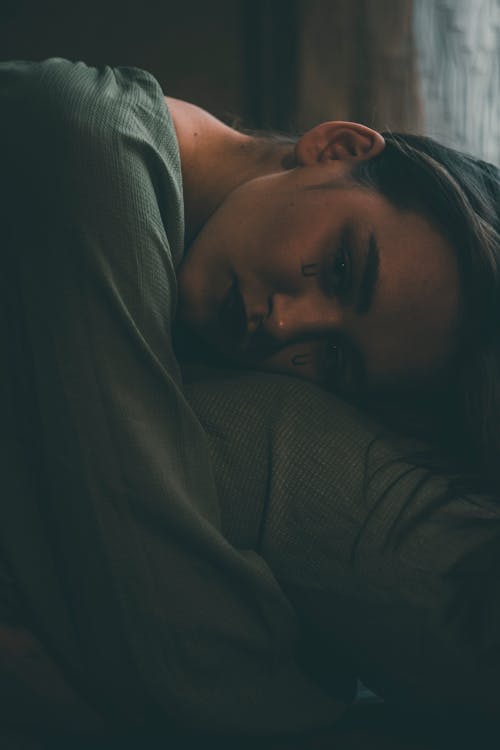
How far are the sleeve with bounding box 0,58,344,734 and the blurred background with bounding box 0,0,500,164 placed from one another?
2.15ft

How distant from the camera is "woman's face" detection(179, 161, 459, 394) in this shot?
750mm

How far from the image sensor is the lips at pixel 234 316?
0.79 meters

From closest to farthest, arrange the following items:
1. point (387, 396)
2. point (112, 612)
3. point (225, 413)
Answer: point (112, 612) → point (225, 413) → point (387, 396)

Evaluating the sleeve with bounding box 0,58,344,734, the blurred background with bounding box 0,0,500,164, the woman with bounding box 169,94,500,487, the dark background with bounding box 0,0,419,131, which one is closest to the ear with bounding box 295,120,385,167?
the woman with bounding box 169,94,500,487

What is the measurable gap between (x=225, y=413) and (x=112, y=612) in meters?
0.19

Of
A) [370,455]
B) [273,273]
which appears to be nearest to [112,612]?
[370,455]

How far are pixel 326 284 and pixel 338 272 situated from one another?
0.02m

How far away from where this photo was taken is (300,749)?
63cm

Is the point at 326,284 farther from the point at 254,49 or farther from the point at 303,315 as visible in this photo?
the point at 254,49

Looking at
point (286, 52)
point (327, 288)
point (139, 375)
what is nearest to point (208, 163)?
point (327, 288)

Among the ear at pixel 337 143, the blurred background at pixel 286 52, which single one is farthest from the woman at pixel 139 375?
the blurred background at pixel 286 52

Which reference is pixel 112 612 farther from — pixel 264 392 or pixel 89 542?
pixel 264 392

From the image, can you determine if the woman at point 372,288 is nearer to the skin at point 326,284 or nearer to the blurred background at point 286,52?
the skin at point 326,284

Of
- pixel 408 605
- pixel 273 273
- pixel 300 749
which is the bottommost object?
pixel 300 749
